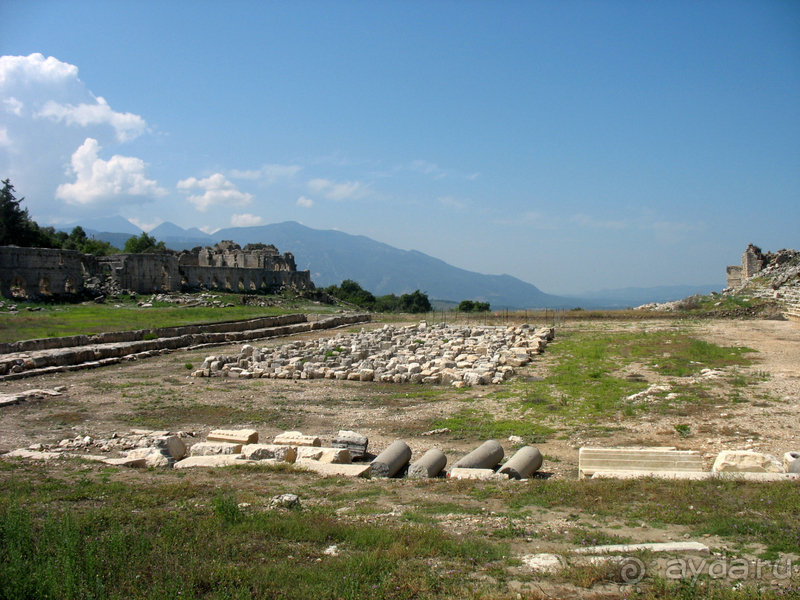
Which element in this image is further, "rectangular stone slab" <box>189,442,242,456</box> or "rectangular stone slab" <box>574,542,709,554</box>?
"rectangular stone slab" <box>189,442,242,456</box>

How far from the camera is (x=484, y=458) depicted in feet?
28.5

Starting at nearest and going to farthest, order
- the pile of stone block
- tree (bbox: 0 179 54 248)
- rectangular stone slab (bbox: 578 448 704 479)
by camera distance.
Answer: rectangular stone slab (bbox: 578 448 704 479)
the pile of stone block
tree (bbox: 0 179 54 248)

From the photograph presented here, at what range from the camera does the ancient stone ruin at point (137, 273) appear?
36469mm

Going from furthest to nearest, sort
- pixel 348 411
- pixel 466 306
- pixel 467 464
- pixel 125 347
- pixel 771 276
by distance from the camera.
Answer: pixel 466 306, pixel 771 276, pixel 125 347, pixel 348 411, pixel 467 464

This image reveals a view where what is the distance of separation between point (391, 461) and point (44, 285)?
39.4 meters

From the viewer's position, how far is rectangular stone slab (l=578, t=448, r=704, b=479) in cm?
761

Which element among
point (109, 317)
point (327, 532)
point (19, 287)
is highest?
point (19, 287)

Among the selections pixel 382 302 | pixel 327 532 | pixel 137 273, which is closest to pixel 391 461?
pixel 327 532

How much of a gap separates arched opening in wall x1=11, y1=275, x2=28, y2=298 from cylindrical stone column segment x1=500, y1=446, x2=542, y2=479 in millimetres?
39833

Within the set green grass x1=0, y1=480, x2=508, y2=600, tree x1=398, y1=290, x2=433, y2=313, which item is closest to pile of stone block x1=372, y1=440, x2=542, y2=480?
green grass x1=0, y1=480, x2=508, y2=600

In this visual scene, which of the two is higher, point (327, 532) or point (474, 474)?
point (327, 532)

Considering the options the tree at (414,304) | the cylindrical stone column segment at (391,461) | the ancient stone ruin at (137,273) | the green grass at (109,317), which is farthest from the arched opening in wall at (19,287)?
the tree at (414,304)

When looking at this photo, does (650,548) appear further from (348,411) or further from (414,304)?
(414,304)

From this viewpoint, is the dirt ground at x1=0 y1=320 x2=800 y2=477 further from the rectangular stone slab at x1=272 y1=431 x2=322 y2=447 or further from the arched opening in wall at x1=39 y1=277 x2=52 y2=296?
the arched opening in wall at x1=39 y1=277 x2=52 y2=296
